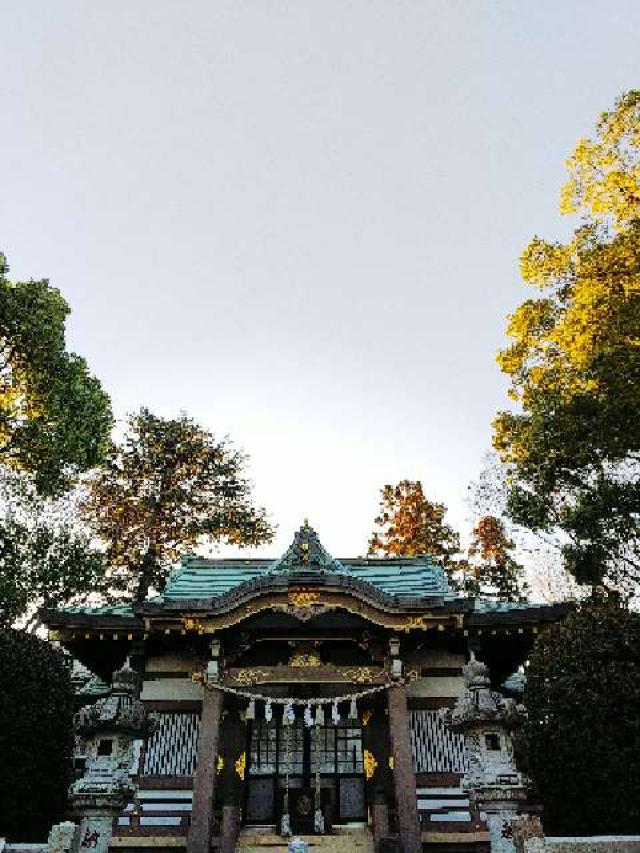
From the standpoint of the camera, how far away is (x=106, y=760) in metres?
9.81

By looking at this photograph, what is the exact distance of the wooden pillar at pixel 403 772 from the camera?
10438 millimetres

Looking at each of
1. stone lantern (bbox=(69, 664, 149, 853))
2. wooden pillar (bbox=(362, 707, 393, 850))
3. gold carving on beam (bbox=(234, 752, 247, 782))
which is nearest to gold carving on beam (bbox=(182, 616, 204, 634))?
stone lantern (bbox=(69, 664, 149, 853))

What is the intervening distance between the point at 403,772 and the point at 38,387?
1491 centimetres

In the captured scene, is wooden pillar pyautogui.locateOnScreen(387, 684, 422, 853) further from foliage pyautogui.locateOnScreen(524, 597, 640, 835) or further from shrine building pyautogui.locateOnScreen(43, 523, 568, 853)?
foliage pyautogui.locateOnScreen(524, 597, 640, 835)

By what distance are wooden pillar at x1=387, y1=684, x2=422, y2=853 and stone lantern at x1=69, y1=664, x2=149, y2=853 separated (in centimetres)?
461

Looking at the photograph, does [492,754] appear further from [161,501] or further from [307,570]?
[161,501]

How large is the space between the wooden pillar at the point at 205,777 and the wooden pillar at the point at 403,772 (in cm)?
338

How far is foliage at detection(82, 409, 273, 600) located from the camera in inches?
1200

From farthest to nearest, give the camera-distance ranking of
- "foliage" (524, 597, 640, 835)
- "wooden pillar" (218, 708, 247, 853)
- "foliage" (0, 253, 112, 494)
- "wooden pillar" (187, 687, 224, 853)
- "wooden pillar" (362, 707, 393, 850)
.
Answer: "foliage" (0, 253, 112, 494), "foliage" (524, 597, 640, 835), "wooden pillar" (218, 708, 247, 853), "wooden pillar" (362, 707, 393, 850), "wooden pillar" (187, 687, 224, 853)

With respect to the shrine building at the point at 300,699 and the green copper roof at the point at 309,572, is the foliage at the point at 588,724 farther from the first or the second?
the shrine building at the point at 300,699

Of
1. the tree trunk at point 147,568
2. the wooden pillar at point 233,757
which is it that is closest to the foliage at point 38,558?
the tree trunk at point 147,568

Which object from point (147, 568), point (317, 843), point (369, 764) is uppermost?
point (147, 568)

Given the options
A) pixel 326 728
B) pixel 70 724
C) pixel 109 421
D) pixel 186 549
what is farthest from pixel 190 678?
pixel 186 549

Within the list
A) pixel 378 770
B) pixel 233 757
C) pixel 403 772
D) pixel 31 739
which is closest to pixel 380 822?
pixel 403 772
